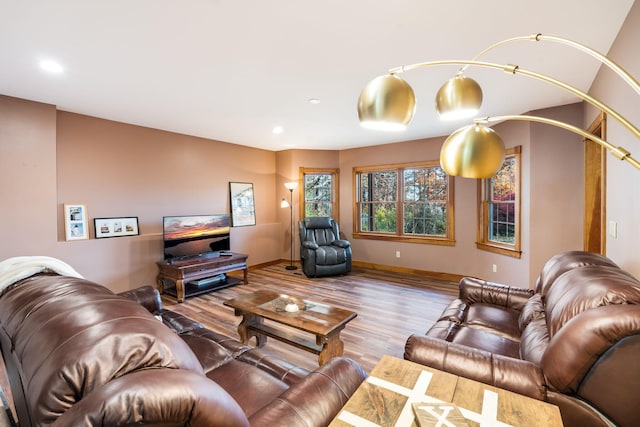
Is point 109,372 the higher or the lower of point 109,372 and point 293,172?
the lower

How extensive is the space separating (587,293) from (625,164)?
1.26m

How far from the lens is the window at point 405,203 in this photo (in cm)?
526

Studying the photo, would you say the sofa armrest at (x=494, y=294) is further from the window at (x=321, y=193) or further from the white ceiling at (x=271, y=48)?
the window at (x=321, y=193)

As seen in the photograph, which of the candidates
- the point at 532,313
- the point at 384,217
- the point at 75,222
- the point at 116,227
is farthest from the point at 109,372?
the point at 384,217

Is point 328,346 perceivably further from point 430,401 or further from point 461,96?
point 461,96

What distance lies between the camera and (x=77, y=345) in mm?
751

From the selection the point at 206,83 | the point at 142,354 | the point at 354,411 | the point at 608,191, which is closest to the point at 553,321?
the point at 354,411

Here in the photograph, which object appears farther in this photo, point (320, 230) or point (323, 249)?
point (320, 230)

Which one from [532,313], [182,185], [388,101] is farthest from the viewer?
[182,185]

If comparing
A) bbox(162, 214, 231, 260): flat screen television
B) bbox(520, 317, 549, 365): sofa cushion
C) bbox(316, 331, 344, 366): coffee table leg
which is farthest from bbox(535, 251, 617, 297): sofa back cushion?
bbox(162, 214, 231, 260): flat screen television

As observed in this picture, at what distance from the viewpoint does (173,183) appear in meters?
4.69

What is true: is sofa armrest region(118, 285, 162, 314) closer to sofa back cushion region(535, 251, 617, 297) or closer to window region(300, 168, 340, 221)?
sofa back cushion region(535, 251, 617, 297)

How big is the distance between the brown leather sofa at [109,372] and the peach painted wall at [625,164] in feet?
6.83

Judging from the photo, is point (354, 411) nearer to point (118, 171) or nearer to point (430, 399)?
point (430, 399)
